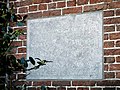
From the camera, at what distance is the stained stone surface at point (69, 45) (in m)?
3.44

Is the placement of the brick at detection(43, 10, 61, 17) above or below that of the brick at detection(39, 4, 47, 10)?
below

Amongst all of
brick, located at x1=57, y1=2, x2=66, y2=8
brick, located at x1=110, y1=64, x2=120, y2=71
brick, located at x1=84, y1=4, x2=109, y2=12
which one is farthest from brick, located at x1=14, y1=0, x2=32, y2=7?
brick, located at x1=110, y1=64, x2=120, y2=71

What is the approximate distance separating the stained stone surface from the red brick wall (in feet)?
0.18

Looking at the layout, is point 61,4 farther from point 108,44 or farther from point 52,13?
point 108,44

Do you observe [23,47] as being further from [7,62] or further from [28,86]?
[7,62]

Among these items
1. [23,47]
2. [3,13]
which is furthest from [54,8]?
[3,13]

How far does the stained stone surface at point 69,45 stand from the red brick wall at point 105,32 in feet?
0.18

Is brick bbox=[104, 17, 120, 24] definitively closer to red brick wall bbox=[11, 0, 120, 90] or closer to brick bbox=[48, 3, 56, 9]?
red brick wall bbox=[11, 0, 120, 90]

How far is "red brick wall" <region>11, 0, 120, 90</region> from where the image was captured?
334cm

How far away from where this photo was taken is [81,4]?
361 cm

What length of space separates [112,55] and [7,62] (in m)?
1.34

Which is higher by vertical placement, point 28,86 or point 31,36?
point 31,36

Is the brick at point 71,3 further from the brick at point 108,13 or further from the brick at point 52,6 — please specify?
the brick at point 108,13

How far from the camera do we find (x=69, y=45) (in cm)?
361
